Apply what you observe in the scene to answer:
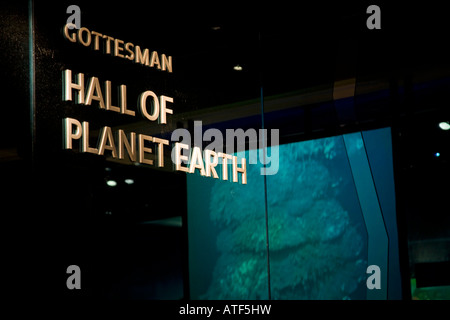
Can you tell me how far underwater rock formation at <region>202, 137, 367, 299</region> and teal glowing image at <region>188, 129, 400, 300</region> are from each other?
10 mm

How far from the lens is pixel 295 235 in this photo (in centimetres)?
607

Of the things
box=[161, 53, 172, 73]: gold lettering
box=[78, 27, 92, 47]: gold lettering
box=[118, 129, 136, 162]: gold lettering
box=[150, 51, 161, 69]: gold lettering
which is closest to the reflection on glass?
box=[161, 53, 172, 73]: gold lettering

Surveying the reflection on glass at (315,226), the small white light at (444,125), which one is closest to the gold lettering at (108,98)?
the reflection on glass at (315,226)

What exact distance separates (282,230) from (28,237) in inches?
138

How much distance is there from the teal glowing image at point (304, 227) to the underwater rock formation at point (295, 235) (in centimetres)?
1

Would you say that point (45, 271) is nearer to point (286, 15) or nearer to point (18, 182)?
point (18, 182)

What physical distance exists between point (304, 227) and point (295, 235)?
134 mm

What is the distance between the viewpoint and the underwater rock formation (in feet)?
19.0

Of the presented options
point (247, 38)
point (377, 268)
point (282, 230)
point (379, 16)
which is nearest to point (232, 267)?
point (282, 230)

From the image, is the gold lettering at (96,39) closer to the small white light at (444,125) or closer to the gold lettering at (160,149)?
the gold lettering at (160,149)

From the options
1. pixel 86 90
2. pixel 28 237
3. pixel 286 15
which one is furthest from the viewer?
pixel 286 15

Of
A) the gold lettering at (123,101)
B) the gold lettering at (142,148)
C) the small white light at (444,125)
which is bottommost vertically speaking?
the gold lettering at (142,148)

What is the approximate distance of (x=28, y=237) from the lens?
3.14 metres

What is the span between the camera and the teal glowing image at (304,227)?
5551mm
